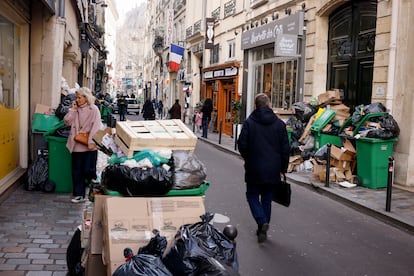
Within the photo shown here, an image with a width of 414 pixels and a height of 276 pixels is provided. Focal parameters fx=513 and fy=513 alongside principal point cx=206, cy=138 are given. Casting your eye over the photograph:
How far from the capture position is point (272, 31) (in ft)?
57.1

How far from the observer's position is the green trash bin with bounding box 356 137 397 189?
9453 millimetres

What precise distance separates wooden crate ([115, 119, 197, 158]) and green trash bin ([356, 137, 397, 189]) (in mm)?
5654

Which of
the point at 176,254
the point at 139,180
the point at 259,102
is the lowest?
the point at 176,254

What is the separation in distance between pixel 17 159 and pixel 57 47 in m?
2.46

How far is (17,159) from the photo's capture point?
9.11 metres

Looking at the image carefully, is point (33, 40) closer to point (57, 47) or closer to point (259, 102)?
point (57, 47)

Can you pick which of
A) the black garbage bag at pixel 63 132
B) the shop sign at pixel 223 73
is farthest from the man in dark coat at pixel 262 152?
the shop sign at pixel 223 73

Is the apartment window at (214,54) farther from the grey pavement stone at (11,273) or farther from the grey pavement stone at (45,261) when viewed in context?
the grey pavement stone at (11,273)

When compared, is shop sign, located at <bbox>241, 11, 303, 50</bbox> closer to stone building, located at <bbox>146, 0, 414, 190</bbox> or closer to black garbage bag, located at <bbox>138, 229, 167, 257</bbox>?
stone building, located at <bbox>146, 0, 414, 190</bbox>

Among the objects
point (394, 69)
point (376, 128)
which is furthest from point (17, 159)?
point (394, 69)

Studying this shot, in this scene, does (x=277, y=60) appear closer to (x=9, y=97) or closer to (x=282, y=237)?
(x=9, y=97)

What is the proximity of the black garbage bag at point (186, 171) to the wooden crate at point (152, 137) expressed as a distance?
99 millimetres

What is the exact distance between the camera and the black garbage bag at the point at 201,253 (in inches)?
119

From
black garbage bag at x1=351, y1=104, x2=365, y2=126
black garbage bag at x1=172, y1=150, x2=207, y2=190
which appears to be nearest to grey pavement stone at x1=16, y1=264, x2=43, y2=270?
black garbage bag at x1=172, y1=150, x2=207, y2=190
